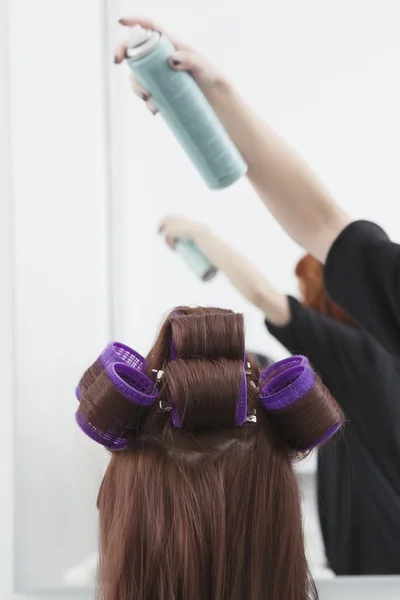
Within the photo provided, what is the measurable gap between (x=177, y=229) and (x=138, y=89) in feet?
0.78

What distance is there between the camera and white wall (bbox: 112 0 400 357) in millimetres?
1162

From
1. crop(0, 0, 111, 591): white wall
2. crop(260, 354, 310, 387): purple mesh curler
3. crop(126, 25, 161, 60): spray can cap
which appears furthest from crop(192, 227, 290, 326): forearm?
crop(260, 354, 310, 387): purple mesh curler

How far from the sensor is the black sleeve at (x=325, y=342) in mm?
1155

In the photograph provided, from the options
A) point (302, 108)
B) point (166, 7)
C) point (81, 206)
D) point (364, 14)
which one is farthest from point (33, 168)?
point (364, 14)

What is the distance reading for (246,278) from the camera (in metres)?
1.18

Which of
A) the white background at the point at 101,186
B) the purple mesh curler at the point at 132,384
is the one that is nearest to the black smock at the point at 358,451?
the white background at the point at 101,186

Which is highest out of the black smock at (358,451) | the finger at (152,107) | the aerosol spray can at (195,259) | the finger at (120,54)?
the finger at (120,54)

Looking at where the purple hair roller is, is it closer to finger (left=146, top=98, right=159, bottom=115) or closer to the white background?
the white background

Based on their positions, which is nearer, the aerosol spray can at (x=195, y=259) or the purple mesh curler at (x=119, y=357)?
the purple mesh curler at (x=119, y=357)

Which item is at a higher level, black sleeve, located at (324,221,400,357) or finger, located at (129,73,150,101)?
finger, located at (129,73,150,101)

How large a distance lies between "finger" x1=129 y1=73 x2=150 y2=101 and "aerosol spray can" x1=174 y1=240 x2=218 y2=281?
0.79 feet

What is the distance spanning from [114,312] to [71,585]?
0.45 metres

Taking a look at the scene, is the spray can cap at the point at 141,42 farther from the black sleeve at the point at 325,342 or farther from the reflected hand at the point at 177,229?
the black sleeve at the point at 325,342

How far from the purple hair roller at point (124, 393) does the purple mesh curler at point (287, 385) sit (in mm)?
116
